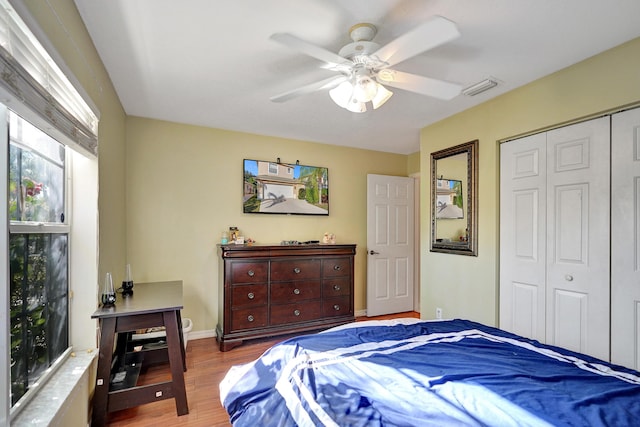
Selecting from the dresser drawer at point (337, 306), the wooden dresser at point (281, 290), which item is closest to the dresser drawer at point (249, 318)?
the wooden dresser at point (281, 290)

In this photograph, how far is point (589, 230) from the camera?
2.03m

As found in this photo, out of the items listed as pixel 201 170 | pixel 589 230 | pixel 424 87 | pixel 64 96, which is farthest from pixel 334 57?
pixel 201 170

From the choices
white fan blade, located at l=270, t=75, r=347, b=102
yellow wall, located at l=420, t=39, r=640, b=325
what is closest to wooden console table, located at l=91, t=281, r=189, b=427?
white fan blade, located at l=270, t=75, r=347, b=102

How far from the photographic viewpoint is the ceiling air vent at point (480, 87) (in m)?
2.30

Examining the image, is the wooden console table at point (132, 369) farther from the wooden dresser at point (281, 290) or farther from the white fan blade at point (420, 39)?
the white fan blade at point (420, 39)

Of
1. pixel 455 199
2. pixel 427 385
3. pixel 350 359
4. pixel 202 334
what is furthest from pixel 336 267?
pixel 427 385

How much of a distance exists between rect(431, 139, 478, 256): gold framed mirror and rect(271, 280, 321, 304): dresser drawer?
1.38 metres

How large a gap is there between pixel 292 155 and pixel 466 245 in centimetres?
225

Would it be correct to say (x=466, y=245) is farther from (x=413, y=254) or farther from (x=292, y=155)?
(x=292, y=155)

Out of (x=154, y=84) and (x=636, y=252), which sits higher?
(x=154, y=84)

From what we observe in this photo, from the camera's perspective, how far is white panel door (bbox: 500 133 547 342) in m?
2.31

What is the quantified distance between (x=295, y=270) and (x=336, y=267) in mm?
520

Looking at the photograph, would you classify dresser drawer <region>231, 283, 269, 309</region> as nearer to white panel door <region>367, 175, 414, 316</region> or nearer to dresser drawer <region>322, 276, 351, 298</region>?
dresser drawer <region>322, 276, 351, 298</region>

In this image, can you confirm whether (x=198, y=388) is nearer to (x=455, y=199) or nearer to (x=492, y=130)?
(x=455, y=199)
